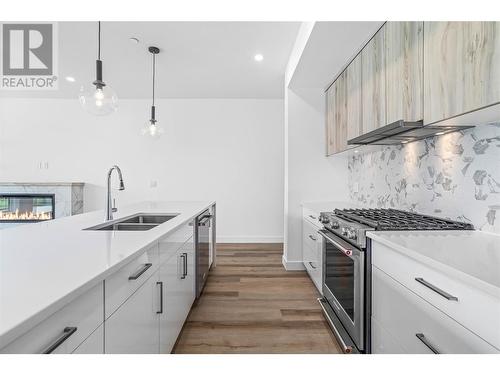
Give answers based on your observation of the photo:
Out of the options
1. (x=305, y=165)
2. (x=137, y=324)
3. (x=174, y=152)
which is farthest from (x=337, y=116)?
(x=174, y=152)

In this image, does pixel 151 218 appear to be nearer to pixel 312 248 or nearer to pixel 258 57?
pixel 312 248

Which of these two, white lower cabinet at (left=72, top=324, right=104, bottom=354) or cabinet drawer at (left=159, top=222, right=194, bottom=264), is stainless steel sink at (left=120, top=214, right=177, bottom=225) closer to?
cabinet drawer at (left=159, top=222, right=194, bottom=264)

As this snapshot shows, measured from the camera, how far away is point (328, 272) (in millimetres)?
2152

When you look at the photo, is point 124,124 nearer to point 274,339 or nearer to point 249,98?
point 249,98

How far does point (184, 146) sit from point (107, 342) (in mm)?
4328

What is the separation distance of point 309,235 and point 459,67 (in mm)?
2100

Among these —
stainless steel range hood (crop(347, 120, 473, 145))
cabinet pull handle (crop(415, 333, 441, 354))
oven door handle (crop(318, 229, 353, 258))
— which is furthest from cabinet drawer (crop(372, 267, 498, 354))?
stainless steel range hood (crop(347, 120, 473, 145))

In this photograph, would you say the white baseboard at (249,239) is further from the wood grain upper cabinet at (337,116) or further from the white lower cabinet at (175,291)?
the white lower cabinet at (175,291)

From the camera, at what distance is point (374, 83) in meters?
2.10

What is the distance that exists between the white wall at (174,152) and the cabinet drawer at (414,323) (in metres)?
3.58

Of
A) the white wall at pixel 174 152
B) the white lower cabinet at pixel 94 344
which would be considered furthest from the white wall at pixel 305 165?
the white lower cabinet at pixel 94 344

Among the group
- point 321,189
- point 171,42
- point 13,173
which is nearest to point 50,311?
point 171,42

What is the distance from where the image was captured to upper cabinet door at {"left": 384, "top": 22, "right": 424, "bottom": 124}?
5.07 feet
